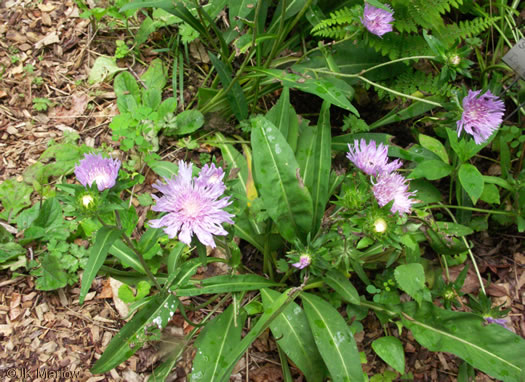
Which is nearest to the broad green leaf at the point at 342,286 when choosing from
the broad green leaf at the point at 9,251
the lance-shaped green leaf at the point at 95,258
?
the lance-shaped green leaf at the point at 95,258

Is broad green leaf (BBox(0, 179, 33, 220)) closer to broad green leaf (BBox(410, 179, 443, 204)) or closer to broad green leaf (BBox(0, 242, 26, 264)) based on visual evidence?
broad green leaf (BBox(0, 242, 26, 264))

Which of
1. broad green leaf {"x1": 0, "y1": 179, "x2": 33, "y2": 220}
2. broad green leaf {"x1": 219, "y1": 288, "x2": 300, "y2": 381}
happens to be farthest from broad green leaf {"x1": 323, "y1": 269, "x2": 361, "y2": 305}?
broad green leaf {"x1": 0, "y1": 179, "x2": 33, "y2": 220}

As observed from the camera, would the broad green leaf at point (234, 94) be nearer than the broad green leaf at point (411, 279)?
No

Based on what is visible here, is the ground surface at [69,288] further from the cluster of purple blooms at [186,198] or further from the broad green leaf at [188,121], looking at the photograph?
the cluster of purple blooms at [186,198]

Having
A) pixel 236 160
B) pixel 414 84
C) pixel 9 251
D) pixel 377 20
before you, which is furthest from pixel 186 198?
pixel 414 84

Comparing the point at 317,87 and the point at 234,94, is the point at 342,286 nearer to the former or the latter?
the point at 317,87

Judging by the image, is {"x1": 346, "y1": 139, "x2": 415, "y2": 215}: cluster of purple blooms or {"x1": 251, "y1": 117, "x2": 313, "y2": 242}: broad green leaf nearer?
{"x1": 346, "y1": 139, "x2": 415, "y2": 215}: cluster of purple blooms
